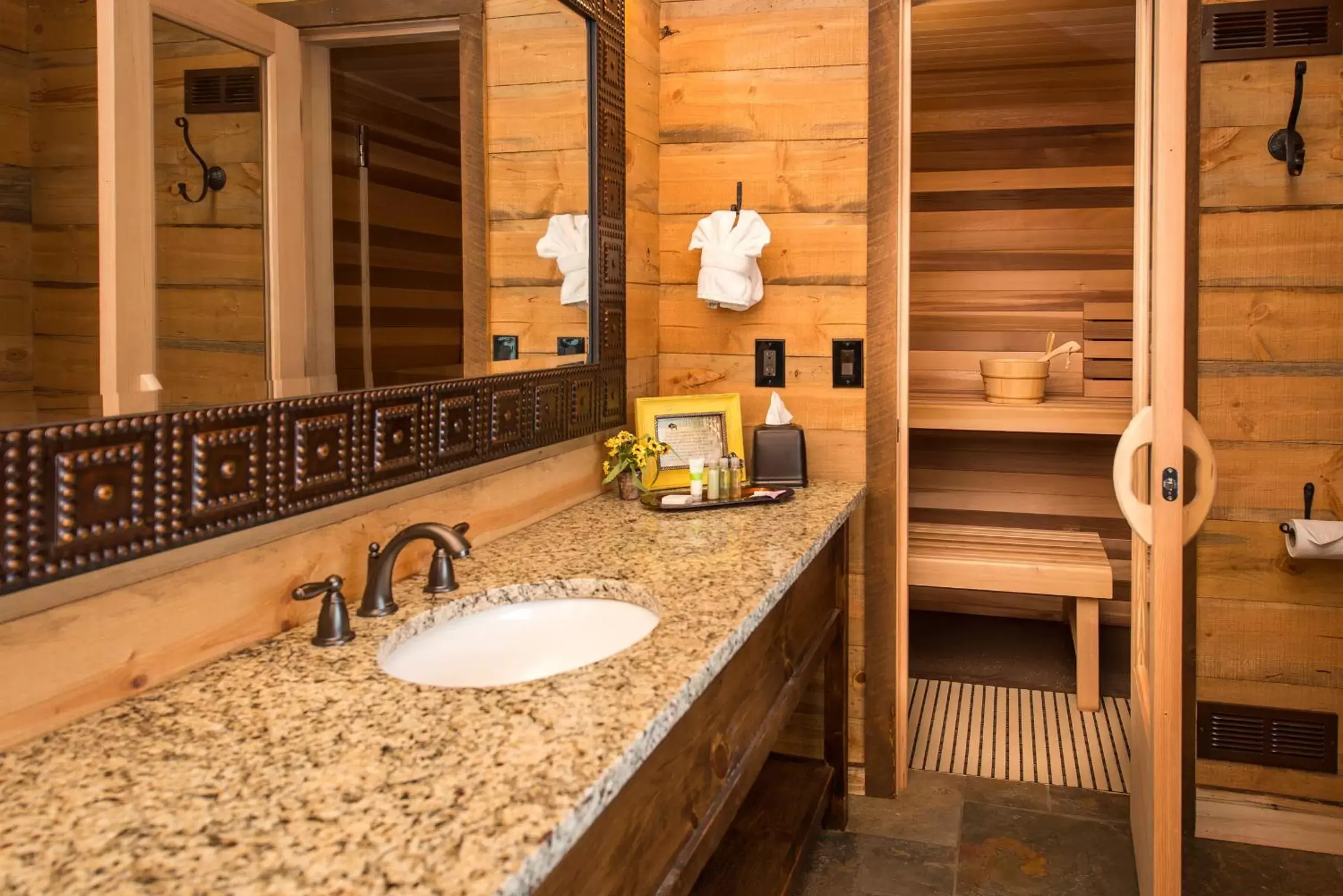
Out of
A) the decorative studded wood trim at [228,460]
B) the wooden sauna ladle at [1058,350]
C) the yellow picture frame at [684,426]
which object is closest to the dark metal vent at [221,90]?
the decorative studded wood trim at [228,460]

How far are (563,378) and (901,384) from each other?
97cm

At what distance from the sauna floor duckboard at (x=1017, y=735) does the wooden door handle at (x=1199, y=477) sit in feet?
4.01

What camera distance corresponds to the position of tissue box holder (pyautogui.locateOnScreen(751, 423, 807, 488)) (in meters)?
2.63

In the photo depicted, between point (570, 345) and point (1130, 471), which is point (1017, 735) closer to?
point (1130, 471)

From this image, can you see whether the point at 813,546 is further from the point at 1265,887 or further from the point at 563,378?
the point at 1265,887

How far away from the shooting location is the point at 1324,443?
8.48 feet

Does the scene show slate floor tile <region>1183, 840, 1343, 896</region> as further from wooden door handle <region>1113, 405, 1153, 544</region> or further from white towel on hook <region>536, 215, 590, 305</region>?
white towel on hook <region>536, 215, 590, 305</region>

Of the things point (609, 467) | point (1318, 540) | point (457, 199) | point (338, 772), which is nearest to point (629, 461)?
point (609, 467)

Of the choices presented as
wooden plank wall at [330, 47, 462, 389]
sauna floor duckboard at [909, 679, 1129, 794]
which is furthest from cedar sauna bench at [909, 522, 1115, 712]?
wooden plank wall at [330, 47, 462, 389]

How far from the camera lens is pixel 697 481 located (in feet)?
8.08

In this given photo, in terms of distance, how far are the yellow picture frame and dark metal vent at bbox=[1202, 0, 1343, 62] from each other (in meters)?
1.46

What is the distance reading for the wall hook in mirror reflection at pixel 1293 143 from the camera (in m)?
2.49

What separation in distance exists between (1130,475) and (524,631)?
50.5 inches

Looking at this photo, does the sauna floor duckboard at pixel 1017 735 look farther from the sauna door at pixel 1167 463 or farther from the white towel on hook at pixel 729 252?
the white towel on hook at pixel 729 252
